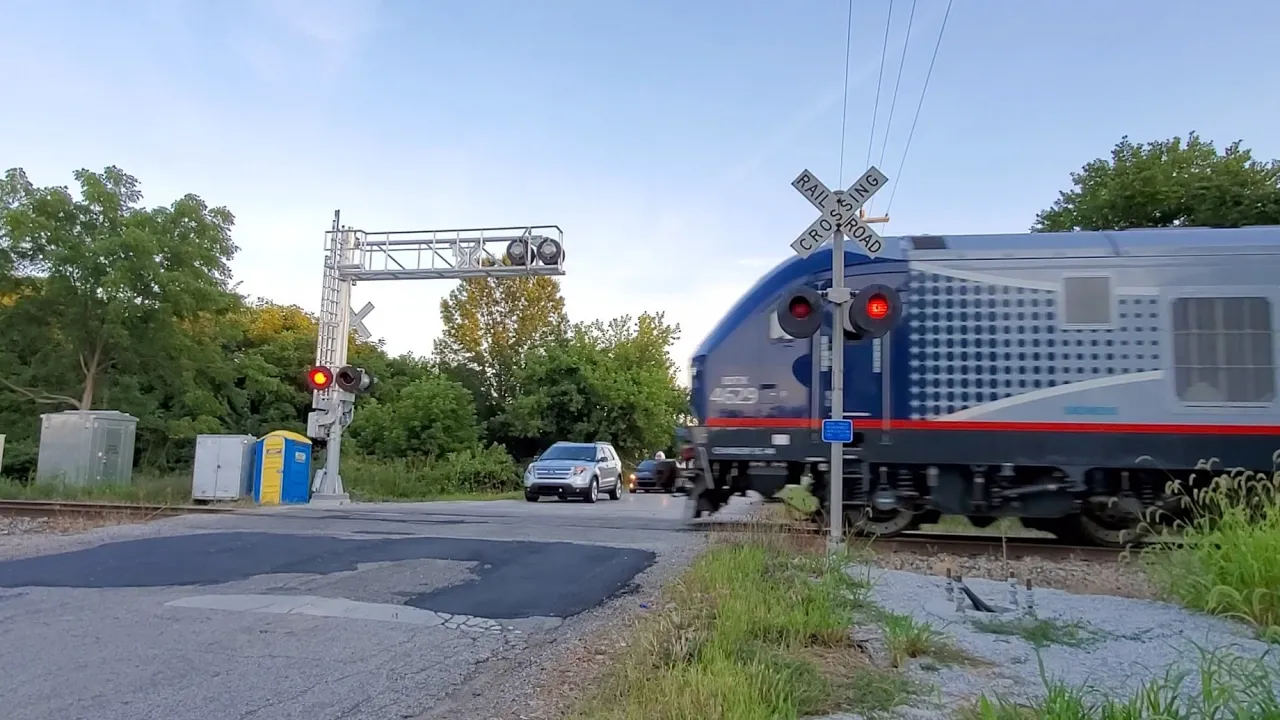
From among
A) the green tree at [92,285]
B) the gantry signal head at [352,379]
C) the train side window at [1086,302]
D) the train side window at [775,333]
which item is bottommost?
the gantry signal head at [352,379]

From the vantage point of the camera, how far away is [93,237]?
102 ft

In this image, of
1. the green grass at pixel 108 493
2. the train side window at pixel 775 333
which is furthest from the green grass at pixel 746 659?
the green grass at pixel 108 493

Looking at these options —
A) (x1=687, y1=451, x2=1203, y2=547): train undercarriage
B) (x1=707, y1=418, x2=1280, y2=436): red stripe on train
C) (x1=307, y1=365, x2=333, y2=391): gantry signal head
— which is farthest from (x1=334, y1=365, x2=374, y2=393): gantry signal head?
(x1=707, y1=418, x2=1280, y2=436): red stripe on train

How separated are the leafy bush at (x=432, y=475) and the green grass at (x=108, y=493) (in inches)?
179

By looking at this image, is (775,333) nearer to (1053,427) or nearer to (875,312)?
(875,312)

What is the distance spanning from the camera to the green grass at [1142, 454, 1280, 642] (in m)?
5.61

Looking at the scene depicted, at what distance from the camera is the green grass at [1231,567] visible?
5.61 meters

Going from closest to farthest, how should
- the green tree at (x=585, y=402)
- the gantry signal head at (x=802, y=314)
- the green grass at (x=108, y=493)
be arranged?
the gantry signal head at (x=802, y=314) < the green grass at (x=108, y=493) < the green tree at (x=585, y=402)

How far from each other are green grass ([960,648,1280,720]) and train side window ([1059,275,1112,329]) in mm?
7096

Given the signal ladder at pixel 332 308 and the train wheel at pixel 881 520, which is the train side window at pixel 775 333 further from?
the signal ladder at pixel 332 308

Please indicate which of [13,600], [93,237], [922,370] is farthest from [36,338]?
[922,370]

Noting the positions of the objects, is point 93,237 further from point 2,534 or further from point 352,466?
point 2,534

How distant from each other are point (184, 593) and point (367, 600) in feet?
5.10

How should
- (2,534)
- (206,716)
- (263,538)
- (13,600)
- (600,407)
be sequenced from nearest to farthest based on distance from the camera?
1. (206,716)
2. (13,600)
3. (263,538)
4. (2,534)
5. (600,407)
